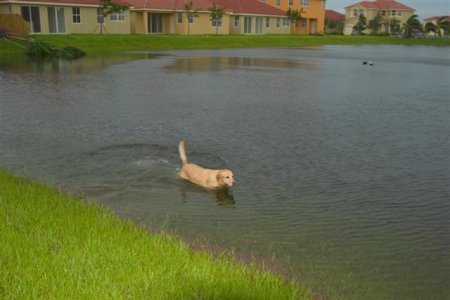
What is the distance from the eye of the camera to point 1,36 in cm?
3950

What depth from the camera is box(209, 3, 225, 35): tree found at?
6631 cm

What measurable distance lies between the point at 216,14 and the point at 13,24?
2942 centimetres

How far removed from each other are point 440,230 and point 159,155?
5980 mm

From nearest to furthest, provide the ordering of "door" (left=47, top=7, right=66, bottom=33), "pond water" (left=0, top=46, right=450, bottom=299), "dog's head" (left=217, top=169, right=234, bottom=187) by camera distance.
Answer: "pond water" (left=0, top=46, right=450, bottom=299) < "dog's head" (left=217, top=169, right=234, bottom=187) < "door" (left=47, top=7, right=66, bottom=33)

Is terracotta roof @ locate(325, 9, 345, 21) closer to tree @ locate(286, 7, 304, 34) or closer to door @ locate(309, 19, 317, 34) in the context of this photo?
door @ locate(309, 19, 317, 34)

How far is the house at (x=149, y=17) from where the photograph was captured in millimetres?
50375

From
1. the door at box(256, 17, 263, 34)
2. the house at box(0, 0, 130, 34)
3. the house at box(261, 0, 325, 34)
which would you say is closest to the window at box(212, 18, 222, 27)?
the door at box(256, 17, 263, 34)

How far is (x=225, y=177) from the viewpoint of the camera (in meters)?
8.91

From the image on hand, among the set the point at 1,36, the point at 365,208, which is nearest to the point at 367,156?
the point at 365,208

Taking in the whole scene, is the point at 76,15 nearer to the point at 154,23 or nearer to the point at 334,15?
the point at 154,23

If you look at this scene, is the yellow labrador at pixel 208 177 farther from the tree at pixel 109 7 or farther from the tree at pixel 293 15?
the tree at pixel 293 15

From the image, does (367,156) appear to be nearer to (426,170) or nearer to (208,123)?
(426,170)

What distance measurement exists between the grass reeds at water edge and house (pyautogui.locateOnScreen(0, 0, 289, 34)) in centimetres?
4572

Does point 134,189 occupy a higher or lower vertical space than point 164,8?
lower
